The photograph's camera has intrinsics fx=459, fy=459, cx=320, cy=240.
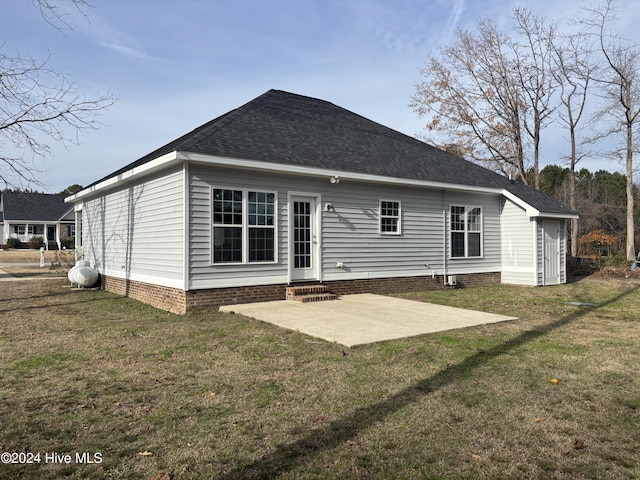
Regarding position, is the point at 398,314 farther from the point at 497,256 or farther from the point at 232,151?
the point at 497,256

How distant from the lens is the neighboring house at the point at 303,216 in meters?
9.48

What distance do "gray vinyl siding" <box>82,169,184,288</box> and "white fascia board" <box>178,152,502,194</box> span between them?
2.12 feet

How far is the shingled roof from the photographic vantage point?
33.4 ft

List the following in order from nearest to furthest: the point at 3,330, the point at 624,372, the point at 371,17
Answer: the point at 624,372
the point at 3,330
the point at 371,17

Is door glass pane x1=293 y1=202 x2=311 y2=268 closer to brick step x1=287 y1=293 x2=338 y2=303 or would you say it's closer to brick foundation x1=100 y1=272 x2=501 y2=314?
brick foundation x1=100 y1=272 x2=501 y2=314

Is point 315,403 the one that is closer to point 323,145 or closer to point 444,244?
point 323,145

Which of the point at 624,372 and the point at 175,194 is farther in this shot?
the point at 175,194

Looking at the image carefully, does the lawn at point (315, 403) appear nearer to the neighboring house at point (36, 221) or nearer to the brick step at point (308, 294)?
the brick step at point (308, 294)

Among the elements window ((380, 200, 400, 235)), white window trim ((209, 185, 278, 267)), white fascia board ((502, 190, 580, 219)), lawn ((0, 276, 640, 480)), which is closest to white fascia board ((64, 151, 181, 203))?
white window trim ((209, 185, 278, 267))

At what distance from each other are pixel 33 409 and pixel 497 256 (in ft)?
46.0

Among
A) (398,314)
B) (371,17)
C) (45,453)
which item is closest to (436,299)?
(398,314)

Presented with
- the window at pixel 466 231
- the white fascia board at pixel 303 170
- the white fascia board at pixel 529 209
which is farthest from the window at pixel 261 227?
the white fascia board at pixel 529 209

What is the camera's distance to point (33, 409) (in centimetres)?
397

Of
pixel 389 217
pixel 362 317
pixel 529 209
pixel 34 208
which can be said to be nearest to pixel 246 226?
pixel 362 317
